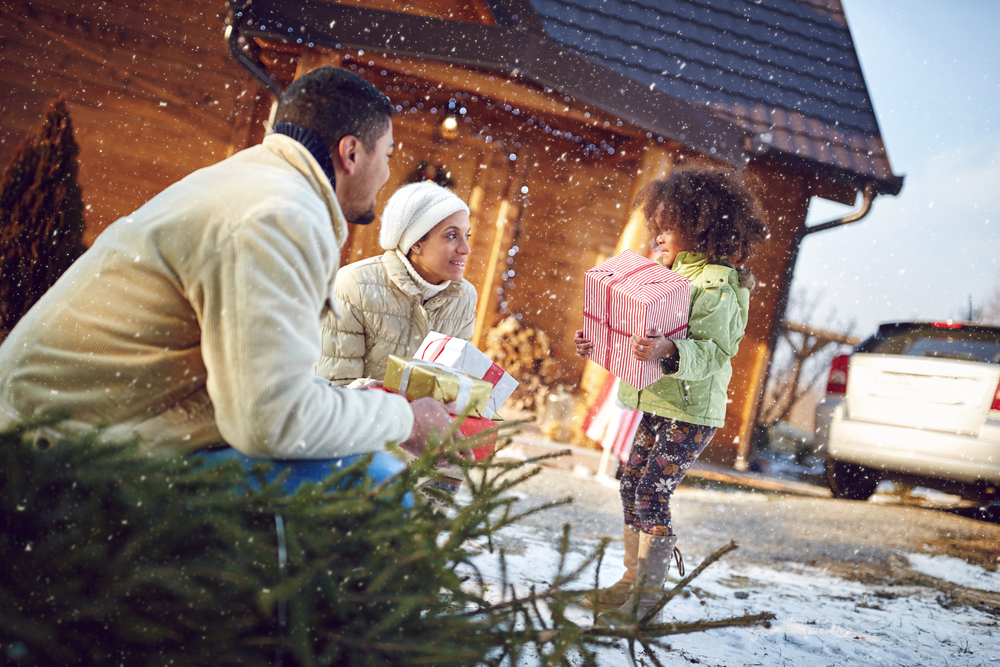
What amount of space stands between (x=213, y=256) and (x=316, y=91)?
2.25ft

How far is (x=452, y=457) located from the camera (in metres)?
1.23

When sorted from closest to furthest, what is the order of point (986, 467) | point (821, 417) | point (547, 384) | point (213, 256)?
point (213, 256) < point (986, 467) < point (821, 417) < point (547, 384)

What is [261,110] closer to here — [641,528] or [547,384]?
[547,384]

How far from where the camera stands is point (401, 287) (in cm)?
313

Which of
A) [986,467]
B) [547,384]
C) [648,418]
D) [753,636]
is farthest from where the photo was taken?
[547,384]

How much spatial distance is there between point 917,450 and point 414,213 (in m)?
5.54

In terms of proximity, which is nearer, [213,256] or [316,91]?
[213,256]

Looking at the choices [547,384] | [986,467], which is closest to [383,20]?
[547,384]

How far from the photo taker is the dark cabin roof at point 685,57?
586 centimetres

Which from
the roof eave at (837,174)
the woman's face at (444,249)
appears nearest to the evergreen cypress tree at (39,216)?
the woman's face at (444,249)

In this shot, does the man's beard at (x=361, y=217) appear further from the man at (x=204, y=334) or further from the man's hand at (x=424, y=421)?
the man's hand at (x=424, y=421)

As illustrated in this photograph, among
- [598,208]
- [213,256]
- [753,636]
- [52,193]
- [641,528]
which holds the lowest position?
[753,636]

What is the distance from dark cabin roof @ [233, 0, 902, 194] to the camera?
586 cm

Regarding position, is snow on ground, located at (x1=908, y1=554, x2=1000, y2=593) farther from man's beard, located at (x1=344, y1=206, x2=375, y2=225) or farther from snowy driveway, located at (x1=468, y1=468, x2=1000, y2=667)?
man's beard, located at (x1=344, y1=206, x2=375, y2=225)
